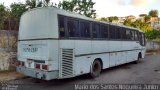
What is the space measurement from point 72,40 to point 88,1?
34.8ft

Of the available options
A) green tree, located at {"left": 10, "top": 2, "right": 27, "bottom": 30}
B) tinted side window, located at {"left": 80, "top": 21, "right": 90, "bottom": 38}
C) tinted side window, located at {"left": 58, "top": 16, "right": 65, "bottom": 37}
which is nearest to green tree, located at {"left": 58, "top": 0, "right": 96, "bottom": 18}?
green tree, located at {"left": 10, "top": 2, "right": 27, "bottom": 30}

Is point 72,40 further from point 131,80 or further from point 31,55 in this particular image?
point 131,80

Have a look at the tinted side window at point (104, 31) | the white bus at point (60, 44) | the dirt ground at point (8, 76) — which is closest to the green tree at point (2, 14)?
the dirt ground at point (8, 76)

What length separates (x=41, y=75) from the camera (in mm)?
8195

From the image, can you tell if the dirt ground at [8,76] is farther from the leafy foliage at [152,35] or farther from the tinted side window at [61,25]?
the leafy foliage at [152,35]

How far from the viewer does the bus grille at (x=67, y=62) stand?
8.41 metres

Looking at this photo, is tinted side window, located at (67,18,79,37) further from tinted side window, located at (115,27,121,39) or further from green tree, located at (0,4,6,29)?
green tree, located at (0,4,6,29)

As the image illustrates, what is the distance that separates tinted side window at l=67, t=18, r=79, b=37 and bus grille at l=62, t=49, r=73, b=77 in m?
0.71

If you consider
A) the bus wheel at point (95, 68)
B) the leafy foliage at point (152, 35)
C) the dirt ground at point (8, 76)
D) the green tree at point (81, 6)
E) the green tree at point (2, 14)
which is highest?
the green tree at point (81, 6)

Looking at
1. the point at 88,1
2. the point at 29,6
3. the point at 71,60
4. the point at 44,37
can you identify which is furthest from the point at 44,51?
the point at 88,1

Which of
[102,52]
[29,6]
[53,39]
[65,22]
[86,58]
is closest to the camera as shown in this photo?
[53,39]

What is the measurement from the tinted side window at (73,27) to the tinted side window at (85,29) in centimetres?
37

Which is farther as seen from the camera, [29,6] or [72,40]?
[29,6]

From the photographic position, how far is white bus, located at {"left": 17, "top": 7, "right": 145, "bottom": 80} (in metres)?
8.13
